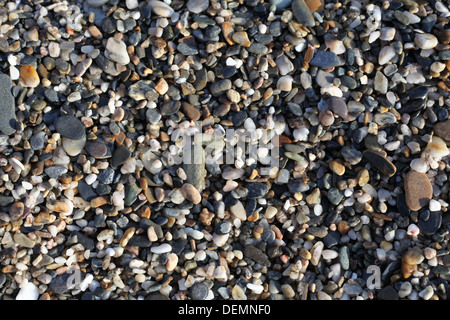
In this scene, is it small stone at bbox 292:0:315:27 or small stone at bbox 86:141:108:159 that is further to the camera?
small stone at bbox 292:0:315:27

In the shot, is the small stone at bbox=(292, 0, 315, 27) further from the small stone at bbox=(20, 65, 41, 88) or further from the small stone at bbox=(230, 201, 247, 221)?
the small stone at bbox=(20, 65, 41, 88)

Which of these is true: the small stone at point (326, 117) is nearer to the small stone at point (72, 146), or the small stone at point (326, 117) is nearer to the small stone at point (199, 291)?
the small stone at point (199, 291)

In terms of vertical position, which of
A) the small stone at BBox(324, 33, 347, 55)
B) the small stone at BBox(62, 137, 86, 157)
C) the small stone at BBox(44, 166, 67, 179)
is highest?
the small stone at BBox(324, 33, 347, 55)

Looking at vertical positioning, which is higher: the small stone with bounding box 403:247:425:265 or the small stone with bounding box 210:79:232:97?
the small stone with bounding box 210:79:232:97

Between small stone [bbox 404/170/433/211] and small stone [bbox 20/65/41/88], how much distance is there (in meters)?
1.28

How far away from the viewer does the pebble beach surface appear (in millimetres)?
1565

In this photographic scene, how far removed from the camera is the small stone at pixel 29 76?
1627 mm

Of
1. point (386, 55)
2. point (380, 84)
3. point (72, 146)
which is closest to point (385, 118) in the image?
point (380, 84)

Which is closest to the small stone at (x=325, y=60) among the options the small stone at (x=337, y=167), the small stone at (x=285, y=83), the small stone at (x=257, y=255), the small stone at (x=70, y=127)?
the small stone at (x=285, y=83)

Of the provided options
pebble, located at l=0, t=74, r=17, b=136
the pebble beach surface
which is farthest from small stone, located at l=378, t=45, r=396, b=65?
pebble, located at l=0, t=74, r=17, b=136

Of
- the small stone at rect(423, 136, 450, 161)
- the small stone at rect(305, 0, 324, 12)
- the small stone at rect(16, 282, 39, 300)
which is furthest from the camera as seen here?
the small stone at rect(305, 0, 324, 12)

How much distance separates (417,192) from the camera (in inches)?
63.1

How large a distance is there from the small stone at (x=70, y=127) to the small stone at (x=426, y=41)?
A: 3.87 feet

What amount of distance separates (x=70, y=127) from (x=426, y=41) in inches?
48.7
